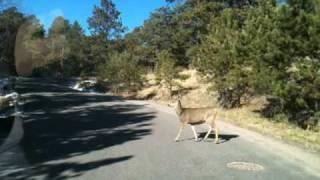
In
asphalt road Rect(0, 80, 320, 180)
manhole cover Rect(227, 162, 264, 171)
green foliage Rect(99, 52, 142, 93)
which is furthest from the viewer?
green foliage Rect(99, 52, 142, 93)

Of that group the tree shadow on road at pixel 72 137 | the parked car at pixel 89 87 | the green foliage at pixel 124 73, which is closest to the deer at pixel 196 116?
the tree shadow on road at pixel 72 137

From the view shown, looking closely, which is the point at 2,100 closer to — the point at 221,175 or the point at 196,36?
the point at 221,175

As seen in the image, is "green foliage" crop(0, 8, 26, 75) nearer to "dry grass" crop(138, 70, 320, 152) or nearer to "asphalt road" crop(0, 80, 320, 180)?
"dry grass" crop(138, 70, 320, 152)

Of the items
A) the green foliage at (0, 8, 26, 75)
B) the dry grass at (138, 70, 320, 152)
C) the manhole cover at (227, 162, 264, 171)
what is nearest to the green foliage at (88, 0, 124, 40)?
the green foliage at (0, 8, 26, 75)

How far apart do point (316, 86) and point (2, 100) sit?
10.7 m

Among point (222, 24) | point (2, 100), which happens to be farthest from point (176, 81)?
point (2, 100)

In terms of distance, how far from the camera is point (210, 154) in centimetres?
1234

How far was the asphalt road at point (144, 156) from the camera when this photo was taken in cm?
1006

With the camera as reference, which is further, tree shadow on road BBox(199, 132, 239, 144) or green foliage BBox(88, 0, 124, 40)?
green foliage BBox(88, 0, 124, 40)

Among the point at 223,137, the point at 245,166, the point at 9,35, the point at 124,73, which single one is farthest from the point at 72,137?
the point at 9,35

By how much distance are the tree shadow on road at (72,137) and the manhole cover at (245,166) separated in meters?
2.28

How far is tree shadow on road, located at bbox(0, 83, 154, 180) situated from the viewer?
10.7 m

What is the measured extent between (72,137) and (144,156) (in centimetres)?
415

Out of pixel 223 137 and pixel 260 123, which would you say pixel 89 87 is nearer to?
pixel 260 123
